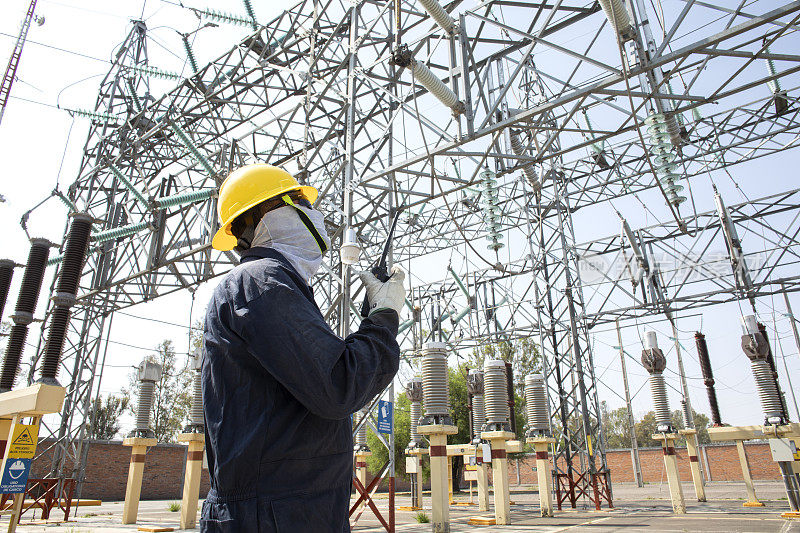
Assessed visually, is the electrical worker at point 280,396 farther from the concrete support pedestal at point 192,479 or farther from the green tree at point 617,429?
the green tree at point 617,429

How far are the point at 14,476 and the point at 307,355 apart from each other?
260 inches

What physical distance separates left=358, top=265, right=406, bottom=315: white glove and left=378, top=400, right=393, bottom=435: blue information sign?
6.48 meters

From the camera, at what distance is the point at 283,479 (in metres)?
1.59

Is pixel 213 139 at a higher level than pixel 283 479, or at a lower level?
higher

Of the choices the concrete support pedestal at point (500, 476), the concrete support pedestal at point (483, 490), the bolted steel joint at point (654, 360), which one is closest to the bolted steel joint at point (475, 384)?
the concrete support pedestal at point (483, 490)

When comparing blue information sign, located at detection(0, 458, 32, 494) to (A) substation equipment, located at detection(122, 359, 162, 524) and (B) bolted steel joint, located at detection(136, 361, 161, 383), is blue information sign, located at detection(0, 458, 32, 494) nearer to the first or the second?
(A) substation equipment, located at detection(122, 359, 162, 524)

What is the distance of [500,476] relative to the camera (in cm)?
1098

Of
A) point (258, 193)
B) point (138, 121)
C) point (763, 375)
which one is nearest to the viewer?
point (258, 193)

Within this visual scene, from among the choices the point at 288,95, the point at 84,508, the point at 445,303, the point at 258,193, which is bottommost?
the point at 84,508

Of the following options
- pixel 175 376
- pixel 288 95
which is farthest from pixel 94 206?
pixel 175 376

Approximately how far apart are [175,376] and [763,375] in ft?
113

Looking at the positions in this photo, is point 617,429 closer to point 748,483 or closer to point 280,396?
point 748,483

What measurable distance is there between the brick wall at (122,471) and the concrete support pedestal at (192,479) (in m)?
15.4

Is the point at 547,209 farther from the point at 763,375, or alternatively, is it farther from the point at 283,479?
the point at 283,479
